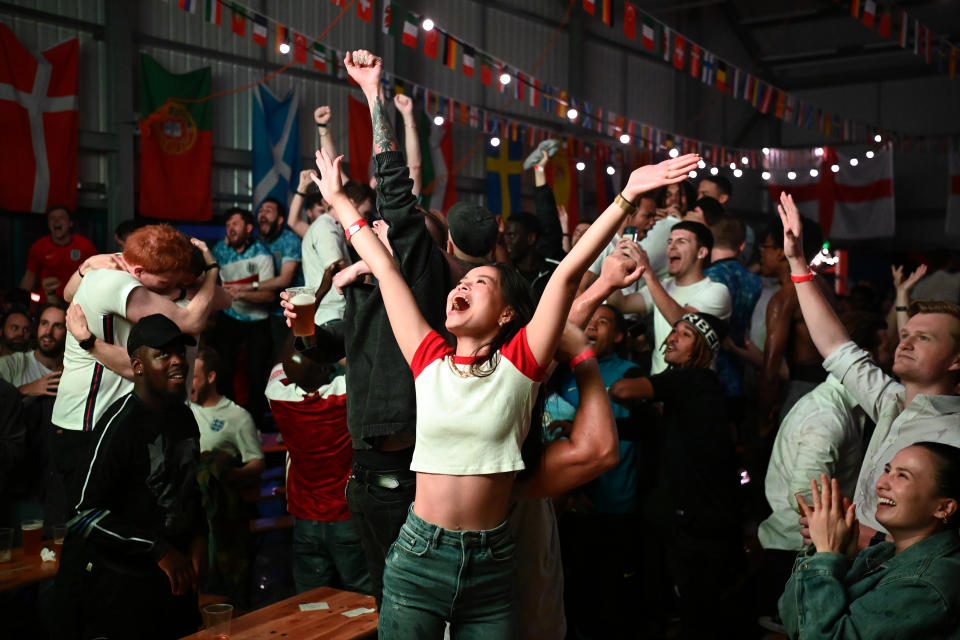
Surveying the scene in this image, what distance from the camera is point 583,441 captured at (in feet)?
7.18

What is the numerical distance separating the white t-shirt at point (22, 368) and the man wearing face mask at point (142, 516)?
2887 millimetres

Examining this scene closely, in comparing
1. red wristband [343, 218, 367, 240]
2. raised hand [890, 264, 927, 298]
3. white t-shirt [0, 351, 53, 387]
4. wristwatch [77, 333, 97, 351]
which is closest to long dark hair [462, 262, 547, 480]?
red wristband [343, 218, 367, 240]

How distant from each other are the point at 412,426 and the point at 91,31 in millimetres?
7645

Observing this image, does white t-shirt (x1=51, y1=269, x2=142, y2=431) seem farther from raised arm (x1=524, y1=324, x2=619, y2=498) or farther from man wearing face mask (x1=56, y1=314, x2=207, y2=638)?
raised arm (x1=524, y1=324, x2=619, y2=498)

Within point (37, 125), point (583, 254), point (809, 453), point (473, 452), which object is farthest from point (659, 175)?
point (37, 125)

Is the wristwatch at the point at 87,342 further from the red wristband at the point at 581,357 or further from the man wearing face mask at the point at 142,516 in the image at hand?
the red wristband at the point at 581,357

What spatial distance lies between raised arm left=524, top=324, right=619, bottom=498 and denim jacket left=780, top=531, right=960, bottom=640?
0.55 metres

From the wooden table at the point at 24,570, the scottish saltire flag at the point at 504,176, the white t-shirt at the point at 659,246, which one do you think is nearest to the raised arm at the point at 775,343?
the white t-shirt at the point at 659,246

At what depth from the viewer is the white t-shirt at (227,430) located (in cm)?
440

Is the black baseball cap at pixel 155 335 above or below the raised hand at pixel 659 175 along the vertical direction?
below

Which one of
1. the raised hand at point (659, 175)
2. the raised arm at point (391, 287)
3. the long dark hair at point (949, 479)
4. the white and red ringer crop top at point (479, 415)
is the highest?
the raised hand at point (659, 175)

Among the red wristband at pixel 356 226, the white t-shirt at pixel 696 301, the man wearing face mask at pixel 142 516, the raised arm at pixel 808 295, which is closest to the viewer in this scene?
the red wristband at pixel 356 226

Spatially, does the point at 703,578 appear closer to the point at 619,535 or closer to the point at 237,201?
the point at 619,535

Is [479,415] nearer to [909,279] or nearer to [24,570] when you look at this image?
[24,570]
